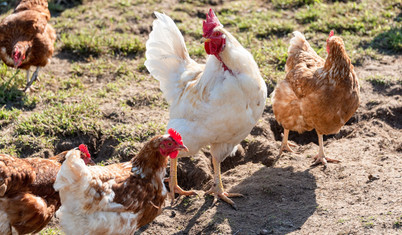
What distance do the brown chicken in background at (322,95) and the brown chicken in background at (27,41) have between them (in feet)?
12.4

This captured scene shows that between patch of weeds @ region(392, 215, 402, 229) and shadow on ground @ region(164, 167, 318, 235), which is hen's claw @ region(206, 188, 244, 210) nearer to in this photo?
shadow on ground @ region(164, 167, 318, 235)

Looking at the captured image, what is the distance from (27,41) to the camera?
7449 mm

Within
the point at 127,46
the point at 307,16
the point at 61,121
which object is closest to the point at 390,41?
the point at 307,16

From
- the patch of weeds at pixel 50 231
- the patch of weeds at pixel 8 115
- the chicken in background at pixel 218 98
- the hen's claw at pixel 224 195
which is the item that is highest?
the chicken in background at pixel 218 98

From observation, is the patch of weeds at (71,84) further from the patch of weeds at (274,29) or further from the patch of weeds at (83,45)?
the patch of weeds at (274,29)

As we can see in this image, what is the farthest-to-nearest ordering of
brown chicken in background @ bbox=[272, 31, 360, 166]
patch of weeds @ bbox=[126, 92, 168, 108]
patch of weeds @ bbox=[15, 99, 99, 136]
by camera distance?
patch of weeds @ bbox=[126, 92, 168, 108] < patch of weeds @ bbox=[15, 99, 99, 136] < brown chicken in background @ bbox=[272, 31, 360, 166]

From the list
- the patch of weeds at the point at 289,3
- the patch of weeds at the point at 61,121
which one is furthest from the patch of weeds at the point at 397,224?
the patch of weeds at the point at 289,3

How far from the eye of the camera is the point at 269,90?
7.31 metres

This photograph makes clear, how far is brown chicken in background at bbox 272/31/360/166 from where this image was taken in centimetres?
567

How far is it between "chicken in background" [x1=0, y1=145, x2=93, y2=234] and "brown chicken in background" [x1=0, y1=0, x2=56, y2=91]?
3184 mm

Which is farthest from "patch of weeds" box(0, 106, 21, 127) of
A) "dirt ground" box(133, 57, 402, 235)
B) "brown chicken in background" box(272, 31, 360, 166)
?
"brown chicken in background" box(272, 31, 360, 166)

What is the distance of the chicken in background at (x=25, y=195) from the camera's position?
427cm

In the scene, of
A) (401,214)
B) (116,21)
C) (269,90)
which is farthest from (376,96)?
(116,21)

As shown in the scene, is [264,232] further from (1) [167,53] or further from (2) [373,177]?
(1) [167,53]
